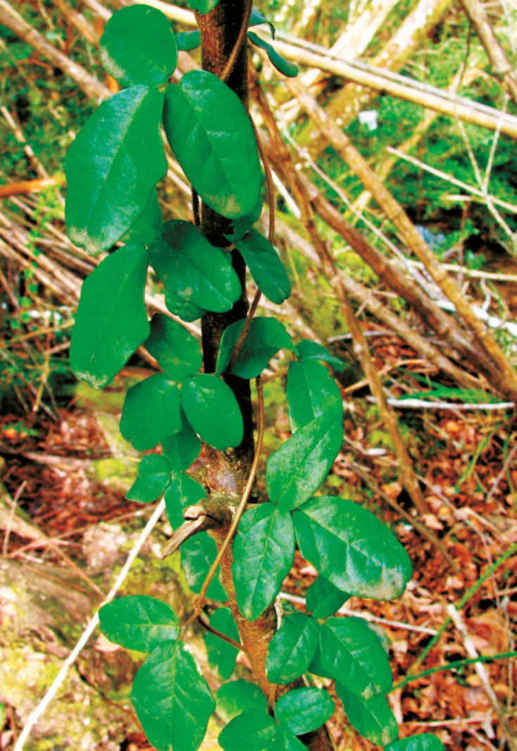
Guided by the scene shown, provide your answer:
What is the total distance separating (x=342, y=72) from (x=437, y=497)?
1.59 meters

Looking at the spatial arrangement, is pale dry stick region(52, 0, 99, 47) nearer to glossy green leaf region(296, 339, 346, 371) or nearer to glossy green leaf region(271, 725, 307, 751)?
glossy green leaf region(296, 339, 346, 371)

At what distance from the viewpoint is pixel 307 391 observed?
468 millimetres

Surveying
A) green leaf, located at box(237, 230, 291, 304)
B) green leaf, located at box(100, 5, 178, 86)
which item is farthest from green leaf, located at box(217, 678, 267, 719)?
green leaf, located at box(100, 5, 178, 86)

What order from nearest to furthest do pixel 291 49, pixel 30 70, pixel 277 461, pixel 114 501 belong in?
1. pixel 277 461
2. pixel 291 49
3. pixel 114 501
4. pixel 30 70

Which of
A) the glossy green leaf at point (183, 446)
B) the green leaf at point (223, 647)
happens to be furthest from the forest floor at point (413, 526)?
the glossy green leaf at point (183, 446)

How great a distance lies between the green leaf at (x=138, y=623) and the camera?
16.9 inches

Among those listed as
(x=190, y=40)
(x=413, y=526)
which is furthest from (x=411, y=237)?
(x=190, y=40)

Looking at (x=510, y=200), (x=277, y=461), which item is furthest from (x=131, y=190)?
(x=510, y=200)

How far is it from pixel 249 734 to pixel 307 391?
13.1 inches

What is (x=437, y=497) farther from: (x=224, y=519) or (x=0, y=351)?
(x=0, y=351)

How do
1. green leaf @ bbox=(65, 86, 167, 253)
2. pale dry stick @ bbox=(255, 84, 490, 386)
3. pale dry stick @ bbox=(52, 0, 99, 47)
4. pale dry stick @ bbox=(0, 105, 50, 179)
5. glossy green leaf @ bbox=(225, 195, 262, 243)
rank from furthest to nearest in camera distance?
pale dry stick @ bbox=(0, 105, 50, 179) → pale dry stick @ bbox=(52, 0, 99, 47) → pale dry stick @ bbox=(255, 84, 490, 386) → glossy green leaf @ bbox=(225, 195, 262, 243) → green leaf @ bbox=(65, 86, 167, 253)

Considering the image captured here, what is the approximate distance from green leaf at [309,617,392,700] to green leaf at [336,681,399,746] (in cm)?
3

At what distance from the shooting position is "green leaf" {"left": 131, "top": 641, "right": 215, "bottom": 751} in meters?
0.38

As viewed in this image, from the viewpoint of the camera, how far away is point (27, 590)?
136cm
